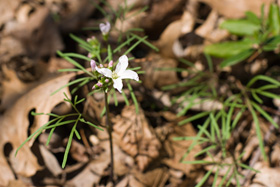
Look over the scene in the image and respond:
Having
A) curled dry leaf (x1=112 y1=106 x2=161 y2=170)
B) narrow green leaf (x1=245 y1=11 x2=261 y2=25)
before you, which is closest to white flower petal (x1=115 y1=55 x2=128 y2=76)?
curled dry leaf (x1=112 y1=106 x2=161 y2=170)

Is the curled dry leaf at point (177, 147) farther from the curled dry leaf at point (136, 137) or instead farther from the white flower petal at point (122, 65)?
the white flower petal at point (122, 65)

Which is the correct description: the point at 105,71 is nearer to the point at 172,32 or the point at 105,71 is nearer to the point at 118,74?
the point at 118,74

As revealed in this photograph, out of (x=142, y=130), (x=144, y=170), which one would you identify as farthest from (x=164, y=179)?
(x=142, y=130)

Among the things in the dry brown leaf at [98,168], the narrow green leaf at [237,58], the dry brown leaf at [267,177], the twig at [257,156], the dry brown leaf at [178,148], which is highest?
the narrow green leaf at [237,58]

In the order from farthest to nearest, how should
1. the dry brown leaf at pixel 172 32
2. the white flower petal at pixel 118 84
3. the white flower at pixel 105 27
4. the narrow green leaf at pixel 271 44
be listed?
the dry brown leaf at pixel 172 32 → the narrow green leaf at pixel 271 44 → the white flower at pixel 105 27 → the white flower petal at pixel 118 84

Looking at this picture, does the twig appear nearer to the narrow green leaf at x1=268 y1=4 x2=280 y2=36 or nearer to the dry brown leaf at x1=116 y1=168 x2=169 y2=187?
the dry brown leaf at x1=116 y1=168 x2=169 y2=187

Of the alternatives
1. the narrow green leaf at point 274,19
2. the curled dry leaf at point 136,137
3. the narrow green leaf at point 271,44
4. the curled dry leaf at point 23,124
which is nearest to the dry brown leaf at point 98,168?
the curled dry leaf at point 136,137

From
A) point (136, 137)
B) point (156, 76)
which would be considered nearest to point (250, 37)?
point (156, 76)
